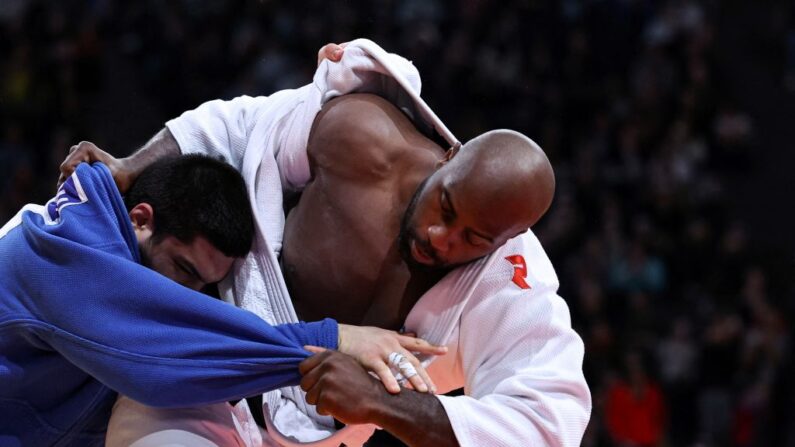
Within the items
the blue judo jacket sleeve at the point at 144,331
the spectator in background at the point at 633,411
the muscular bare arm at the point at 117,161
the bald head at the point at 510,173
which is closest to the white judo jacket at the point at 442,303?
the muscular bare arm at the point at 117,161

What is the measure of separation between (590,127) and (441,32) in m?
1.39

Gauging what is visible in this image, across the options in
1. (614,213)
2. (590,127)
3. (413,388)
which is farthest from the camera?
(590,127)

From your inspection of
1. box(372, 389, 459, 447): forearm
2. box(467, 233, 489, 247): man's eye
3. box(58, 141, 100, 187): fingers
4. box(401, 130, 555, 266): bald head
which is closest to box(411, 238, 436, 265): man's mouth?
box(401, 130, 555, 266): bald head

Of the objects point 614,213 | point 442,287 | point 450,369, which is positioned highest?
point 442,287

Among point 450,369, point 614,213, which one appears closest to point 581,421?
point 450,369

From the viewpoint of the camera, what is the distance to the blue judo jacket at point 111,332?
97.3 inches

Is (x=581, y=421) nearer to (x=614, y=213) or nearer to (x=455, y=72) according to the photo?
(x=614, y=213)

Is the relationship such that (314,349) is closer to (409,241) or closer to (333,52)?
(409,241)

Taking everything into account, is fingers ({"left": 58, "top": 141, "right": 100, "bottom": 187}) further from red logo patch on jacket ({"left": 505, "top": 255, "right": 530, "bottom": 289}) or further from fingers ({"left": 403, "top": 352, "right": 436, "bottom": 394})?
red logo patch on jacket ({"left": 505, "top": 255, "right": 530, "bottom": 289})

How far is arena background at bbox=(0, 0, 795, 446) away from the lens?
6.84 metres

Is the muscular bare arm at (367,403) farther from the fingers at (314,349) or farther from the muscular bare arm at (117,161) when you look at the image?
the muscular bare arm at (117,161)

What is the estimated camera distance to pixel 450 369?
2.93m

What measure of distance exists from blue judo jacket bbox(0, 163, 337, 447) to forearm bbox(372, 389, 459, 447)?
8.0 inches

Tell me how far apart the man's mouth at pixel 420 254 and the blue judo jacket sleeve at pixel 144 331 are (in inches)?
15.3
